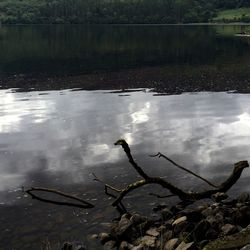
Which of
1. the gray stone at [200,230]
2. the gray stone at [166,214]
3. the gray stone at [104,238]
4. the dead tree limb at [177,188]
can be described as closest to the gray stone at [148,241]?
the gray stone at [104,238]

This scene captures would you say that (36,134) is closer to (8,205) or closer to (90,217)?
(8,205)

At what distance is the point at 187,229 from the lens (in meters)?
22.9

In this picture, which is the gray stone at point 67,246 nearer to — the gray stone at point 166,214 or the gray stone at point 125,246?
the gray stone at point 125,246

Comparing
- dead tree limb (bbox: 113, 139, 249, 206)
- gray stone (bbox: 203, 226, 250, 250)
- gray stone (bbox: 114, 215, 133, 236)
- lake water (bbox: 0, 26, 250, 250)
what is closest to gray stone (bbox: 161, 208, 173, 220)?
dead tree limb (bbox: 113, 139, 249, 206)

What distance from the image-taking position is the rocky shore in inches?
823

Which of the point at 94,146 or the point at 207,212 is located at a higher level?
the point at 207,212

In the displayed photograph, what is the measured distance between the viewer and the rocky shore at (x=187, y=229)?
20.9 metres

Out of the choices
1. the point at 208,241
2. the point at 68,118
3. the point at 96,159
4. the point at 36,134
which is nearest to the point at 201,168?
the point at 96,159

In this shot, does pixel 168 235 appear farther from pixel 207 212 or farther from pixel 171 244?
pixel 207 212

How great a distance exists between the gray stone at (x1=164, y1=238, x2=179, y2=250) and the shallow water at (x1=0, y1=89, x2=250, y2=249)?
3.68 metres

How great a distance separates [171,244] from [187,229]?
1.67m

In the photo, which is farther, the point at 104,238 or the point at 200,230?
the point at 104,238

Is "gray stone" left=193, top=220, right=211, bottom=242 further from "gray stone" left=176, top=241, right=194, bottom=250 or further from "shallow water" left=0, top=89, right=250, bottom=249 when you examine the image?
"shallow water" left=0, top=89, right=250, bottom=249

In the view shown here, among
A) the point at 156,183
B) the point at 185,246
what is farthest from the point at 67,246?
the point at 156,183
